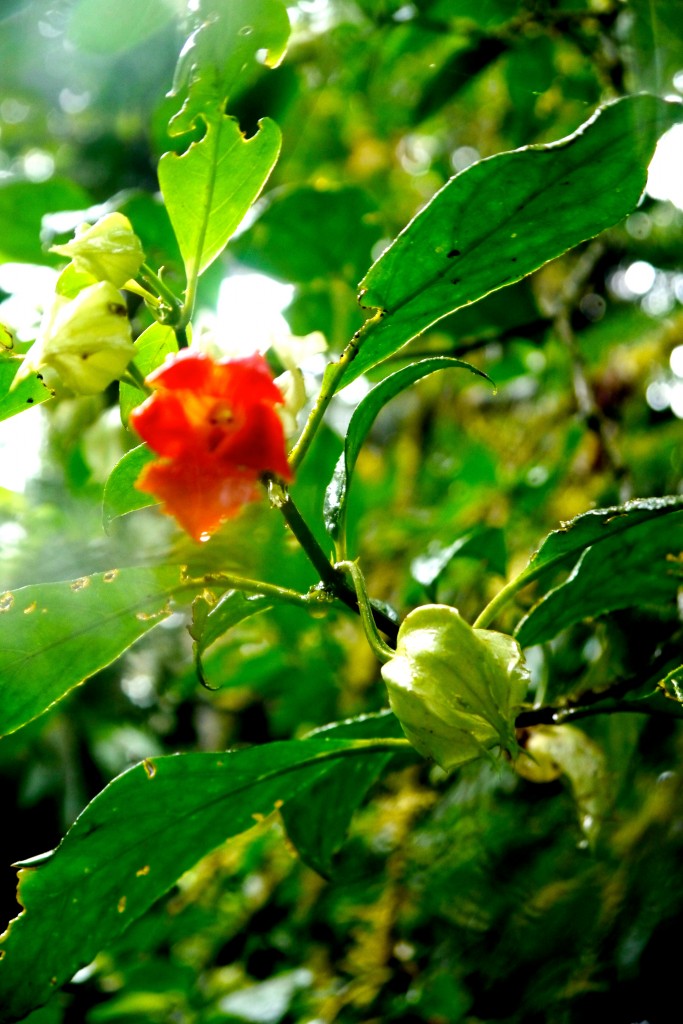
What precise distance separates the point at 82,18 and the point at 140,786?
915 mm

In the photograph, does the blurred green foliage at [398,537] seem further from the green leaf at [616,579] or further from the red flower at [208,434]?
the red flower at [208,434]

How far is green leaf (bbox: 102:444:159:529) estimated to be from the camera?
668mm

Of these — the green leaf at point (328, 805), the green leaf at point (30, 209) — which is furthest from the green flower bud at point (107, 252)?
the green leaf at point (30, 209)

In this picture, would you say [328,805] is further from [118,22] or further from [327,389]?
[118,22]

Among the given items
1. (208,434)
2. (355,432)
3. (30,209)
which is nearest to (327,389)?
(355,432)

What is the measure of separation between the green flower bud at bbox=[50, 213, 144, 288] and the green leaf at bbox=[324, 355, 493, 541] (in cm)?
21

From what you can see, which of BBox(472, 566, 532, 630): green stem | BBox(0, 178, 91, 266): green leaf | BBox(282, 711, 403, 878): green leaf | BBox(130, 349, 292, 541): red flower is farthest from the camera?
BBox(0, 178, 91, 266): green leaf

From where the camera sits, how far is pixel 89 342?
548 millimetres

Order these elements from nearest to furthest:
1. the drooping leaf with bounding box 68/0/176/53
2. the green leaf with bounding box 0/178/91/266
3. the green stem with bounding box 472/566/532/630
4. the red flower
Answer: the red flower
the green stem with bounding box 472/566/532/630
the drooping leaf with bounding box 68/0/176/53
the green leaf with bounding box 0/178/91/266

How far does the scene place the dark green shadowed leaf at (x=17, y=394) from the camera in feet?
2.33

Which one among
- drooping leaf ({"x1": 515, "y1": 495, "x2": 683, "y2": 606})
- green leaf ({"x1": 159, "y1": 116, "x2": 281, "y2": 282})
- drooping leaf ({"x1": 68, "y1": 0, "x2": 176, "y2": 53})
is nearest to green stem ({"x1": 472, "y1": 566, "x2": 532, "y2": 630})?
drooping leaf ({"x1": 515, "y1": 495, "x2": 683, "y2": 606})

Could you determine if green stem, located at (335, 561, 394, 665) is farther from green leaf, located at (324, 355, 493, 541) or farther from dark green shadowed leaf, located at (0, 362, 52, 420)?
dark green shadowed leaf, located at (0, 362, 52, 420)

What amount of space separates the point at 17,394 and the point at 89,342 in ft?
0.65

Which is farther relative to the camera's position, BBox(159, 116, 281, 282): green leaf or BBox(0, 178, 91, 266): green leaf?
BBox(0, 178, 91, 266): green leaf
